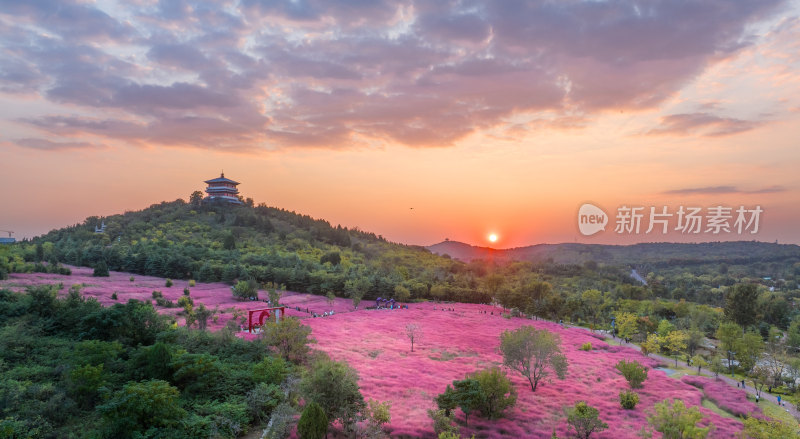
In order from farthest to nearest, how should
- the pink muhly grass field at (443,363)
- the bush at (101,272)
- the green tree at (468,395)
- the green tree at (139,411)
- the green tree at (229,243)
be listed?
the green tree at (229,243), the bush at (101,272), the pink muhly grass field at (443,363), the green tree at (468,395), the green tree at (139,411)

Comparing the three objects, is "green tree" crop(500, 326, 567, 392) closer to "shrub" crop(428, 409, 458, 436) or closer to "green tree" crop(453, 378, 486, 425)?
"green tree" crop(453, 378, 486, 425)

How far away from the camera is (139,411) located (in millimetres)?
17484

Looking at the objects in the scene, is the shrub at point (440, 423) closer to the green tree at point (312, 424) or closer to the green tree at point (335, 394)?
the green tree at point (335, 394)

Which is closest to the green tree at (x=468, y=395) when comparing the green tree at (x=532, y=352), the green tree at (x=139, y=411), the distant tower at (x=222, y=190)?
the green tree at (x=532, y=352)

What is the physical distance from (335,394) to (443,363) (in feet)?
52.1

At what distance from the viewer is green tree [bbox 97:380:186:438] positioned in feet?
56.8

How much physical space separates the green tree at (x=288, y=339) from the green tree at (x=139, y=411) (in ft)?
34.9

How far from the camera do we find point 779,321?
65.3m

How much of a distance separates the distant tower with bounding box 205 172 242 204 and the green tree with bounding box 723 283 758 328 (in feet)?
417

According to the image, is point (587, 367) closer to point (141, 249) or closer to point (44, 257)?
point (141, 249)

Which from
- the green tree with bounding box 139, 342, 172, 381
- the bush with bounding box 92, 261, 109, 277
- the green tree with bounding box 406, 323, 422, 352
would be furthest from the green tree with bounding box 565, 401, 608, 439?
the bush with bounding box 92, 261, 109, 277

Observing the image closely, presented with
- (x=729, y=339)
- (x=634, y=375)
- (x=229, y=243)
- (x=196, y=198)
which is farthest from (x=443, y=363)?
(x=196, y=198)

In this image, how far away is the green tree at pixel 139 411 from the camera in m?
17.3

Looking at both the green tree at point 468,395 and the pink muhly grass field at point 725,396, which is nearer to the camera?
the green tree at point 468,395
